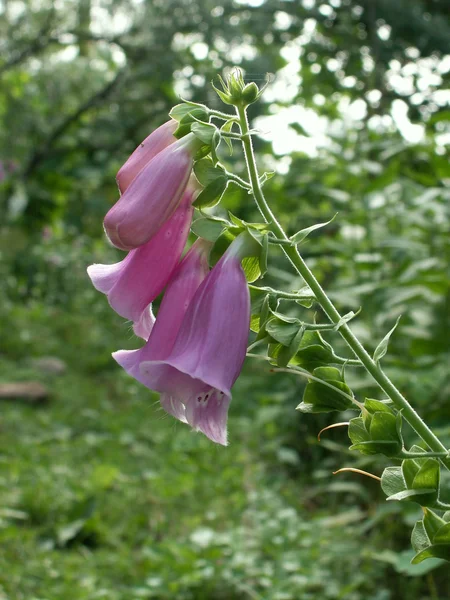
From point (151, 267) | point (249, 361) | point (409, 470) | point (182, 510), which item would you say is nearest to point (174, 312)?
point (151, 267)

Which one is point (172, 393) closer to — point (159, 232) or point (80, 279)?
point (159, 232)

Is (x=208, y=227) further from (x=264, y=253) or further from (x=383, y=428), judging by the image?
(x=383, y=428)

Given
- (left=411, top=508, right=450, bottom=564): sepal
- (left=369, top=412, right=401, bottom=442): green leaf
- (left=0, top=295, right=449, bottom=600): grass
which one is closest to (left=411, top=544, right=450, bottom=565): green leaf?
(left=411, top=508, right=450, bottom=564): sepal

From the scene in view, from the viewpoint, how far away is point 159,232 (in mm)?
707

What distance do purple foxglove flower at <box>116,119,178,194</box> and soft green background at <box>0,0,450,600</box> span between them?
0.26 m

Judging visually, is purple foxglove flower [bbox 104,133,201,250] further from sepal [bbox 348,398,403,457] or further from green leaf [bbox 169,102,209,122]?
sepal [bbox 348,398,403,457]

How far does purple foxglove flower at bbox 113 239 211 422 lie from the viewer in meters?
0.68

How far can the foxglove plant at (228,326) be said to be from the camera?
64 centimetres

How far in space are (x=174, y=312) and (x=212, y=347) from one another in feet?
0.25

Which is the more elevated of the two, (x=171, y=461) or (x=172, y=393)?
(x=172, y=393)

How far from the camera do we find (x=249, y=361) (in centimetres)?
454

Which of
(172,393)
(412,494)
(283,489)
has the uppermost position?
(172,393)

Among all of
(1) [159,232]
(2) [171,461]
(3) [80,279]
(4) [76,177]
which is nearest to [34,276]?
(3) [80,279]

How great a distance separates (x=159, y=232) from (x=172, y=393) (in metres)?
0.16
